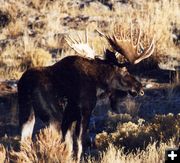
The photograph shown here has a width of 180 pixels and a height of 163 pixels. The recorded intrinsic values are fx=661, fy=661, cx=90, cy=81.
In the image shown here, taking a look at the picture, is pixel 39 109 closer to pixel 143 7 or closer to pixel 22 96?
pixel 22 96

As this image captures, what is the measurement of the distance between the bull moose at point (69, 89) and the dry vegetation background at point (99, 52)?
47 cm

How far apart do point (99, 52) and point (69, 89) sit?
5626mm

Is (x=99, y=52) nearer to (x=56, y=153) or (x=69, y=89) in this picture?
(x=69, y=89)

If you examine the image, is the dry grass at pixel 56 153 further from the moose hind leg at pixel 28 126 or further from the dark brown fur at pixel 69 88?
the moose hind leg at pixel 28 126

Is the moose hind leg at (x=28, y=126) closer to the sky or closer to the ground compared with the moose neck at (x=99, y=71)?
closer to the ground

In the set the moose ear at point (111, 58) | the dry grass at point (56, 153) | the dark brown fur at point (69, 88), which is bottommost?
the dry grass at point (56, 153)

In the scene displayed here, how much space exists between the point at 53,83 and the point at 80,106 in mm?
501

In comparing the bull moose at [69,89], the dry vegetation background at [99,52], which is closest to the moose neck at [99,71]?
the bull moose at [69,89]

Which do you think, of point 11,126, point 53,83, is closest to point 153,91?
point 11,126

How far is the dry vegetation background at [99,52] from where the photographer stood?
293 inches

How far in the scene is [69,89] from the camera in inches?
328

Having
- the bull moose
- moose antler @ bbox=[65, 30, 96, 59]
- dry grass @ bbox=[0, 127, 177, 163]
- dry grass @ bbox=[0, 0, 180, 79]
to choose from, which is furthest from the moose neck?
dry grass @ bbox=[0, 0, 180, 79]

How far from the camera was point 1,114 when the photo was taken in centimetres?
1122

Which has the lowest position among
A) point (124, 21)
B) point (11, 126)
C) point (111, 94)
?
point (11, 126)
